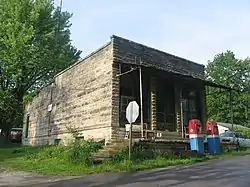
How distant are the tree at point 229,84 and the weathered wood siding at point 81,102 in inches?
1320

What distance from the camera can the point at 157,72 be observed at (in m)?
16.5

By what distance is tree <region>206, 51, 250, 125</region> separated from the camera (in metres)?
54.8

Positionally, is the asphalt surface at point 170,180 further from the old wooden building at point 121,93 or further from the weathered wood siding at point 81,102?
the weathered wood siding at point 81,102

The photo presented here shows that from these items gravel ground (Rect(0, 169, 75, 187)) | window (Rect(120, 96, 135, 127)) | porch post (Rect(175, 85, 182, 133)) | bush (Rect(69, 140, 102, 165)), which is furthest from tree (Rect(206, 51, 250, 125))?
gravel ground (Rect(0, 169, 75, 187))

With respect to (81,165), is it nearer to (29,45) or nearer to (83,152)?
(83,152)

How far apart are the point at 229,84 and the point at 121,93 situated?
46858 millimetres

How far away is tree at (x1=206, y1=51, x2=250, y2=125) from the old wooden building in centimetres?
3229

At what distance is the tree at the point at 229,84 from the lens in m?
54.8

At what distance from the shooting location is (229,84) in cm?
5975

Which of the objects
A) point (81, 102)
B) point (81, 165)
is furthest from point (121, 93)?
point (81, 165)

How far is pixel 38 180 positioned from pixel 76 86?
1055 cm

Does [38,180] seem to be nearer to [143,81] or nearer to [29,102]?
[143,81]

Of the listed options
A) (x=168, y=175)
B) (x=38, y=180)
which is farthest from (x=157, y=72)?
(x=38, y=180)

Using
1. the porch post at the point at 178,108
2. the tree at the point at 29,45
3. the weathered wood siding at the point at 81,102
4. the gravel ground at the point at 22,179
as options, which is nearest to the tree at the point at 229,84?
the tree at the point at 29,45
